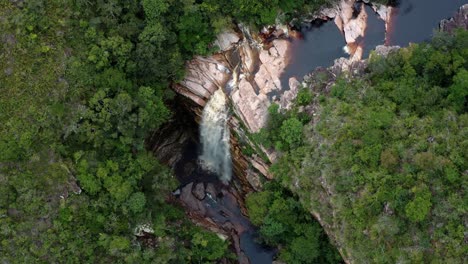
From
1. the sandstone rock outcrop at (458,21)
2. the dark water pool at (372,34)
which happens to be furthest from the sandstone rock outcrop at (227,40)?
the sandstone rock outcrop at (458,21)

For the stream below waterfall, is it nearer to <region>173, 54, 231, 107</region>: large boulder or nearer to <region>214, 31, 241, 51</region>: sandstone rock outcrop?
<region>173, 54, 231, 107</region>: large boulder

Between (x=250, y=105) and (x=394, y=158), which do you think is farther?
(x=250, y=105)

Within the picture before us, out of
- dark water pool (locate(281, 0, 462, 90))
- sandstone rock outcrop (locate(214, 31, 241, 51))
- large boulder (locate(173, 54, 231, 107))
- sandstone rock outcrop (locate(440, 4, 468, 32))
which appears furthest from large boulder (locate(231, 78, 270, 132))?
sandstone rock outcrop (locate(440, 4, 468, 32))

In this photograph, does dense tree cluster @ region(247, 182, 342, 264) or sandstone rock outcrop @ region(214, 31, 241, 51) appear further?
sandstone rock outcrop @ region(214, 31, 241, 51)

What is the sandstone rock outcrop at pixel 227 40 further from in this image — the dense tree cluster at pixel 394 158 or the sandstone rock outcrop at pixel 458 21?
the sandstone rock outcrop at pixel 458 21

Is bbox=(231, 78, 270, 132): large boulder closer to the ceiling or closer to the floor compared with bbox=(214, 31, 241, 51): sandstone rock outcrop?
closer to the floor

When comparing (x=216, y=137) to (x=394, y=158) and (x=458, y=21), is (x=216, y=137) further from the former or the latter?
(x=458, y=21)

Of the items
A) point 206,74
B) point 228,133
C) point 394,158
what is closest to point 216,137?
point 228,133
